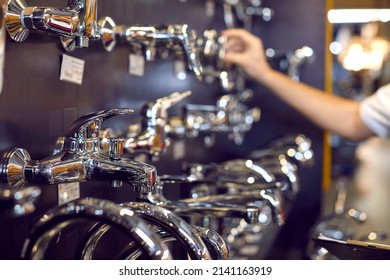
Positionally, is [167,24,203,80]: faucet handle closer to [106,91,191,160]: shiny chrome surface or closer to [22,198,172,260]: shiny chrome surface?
[106,91,191,160]: shiny chrome surface

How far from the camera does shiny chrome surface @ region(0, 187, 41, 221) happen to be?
2.51 ft

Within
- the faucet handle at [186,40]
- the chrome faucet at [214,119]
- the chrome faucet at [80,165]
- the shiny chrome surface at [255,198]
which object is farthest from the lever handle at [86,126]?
the chrome faucet at [214,119]

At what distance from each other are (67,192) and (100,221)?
1.20 feet

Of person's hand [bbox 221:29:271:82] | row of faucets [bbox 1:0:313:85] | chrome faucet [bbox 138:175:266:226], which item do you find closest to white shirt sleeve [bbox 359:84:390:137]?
person's hand [bbox 221:29:271:82]

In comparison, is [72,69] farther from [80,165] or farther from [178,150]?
[178,150]

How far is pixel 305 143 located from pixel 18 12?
1.41 meters

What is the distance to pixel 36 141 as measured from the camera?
85cm

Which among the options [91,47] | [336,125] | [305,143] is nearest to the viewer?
[91,47]

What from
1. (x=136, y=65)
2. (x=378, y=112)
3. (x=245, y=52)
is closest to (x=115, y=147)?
(x=136, y=65)

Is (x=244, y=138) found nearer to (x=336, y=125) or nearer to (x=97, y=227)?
(x=336, y=125)

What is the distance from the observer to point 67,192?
3.08 ft

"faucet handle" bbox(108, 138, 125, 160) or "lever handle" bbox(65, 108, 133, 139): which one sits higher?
"lever handle" bbox(65, 108, 133, 139)

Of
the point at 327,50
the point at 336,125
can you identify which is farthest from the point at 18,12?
the point at 327,50

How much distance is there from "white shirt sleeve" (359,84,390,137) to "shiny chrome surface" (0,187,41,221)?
109 centimetres
